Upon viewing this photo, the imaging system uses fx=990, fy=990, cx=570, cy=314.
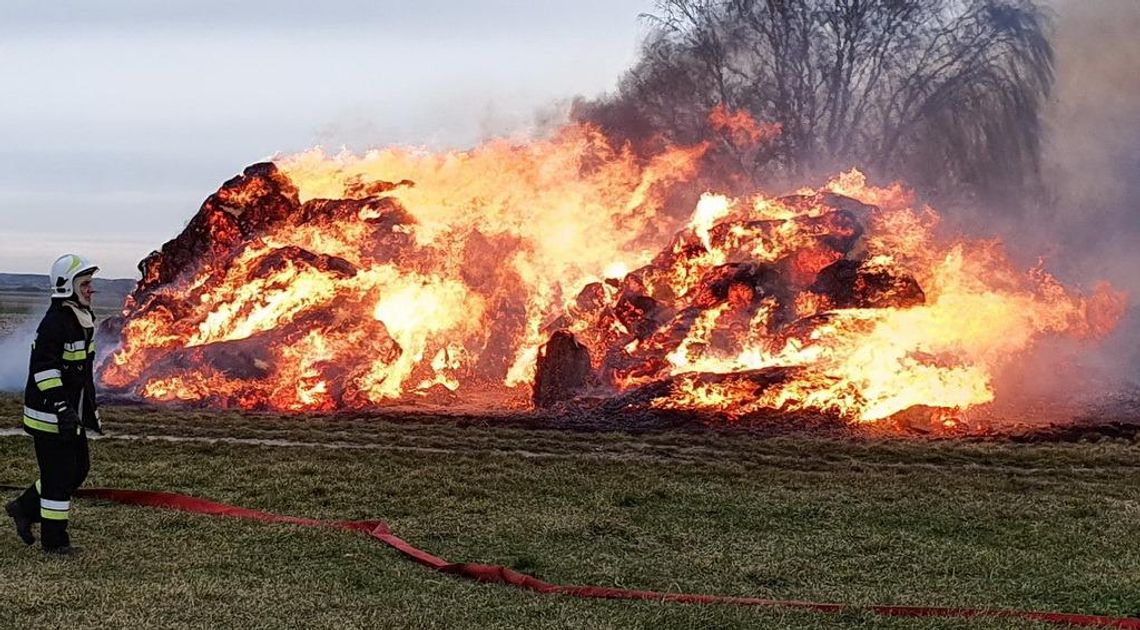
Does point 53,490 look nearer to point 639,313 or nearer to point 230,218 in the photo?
point 639,313

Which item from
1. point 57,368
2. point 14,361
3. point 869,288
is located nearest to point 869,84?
point 869,288

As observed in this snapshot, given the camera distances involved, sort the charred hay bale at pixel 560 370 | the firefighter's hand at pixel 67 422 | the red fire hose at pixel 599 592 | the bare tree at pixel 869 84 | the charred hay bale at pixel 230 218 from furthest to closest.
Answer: the bare tree at pixel 869 84 < the charred hay bale at pixel 230 218 < the charred hay bale at pixel 560 370 < the firefighter's hand at pixel 67 422 < the red fire hose at pixel 599 592

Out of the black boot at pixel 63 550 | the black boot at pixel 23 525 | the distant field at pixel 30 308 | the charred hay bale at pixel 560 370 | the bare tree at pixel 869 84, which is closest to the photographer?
the black boot at pixel 63 550

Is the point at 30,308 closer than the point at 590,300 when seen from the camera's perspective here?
No

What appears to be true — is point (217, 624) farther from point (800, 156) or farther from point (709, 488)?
point (800, 156)

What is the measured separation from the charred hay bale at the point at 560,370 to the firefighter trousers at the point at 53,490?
40.1ft

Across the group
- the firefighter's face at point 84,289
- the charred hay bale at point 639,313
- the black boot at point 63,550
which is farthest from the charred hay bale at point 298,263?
the black boot at point 63,550

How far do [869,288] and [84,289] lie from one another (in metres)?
15.5

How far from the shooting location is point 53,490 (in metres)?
7.74

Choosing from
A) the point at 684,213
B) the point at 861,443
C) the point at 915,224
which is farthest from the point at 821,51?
the point at 861,443

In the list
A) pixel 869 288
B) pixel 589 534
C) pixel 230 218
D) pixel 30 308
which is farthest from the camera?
pixel 30 308

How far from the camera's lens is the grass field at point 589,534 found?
6.41m

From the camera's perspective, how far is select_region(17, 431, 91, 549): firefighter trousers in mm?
7730

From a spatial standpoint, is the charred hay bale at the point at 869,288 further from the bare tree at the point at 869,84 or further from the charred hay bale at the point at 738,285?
the bare tree at the point at 869,84
